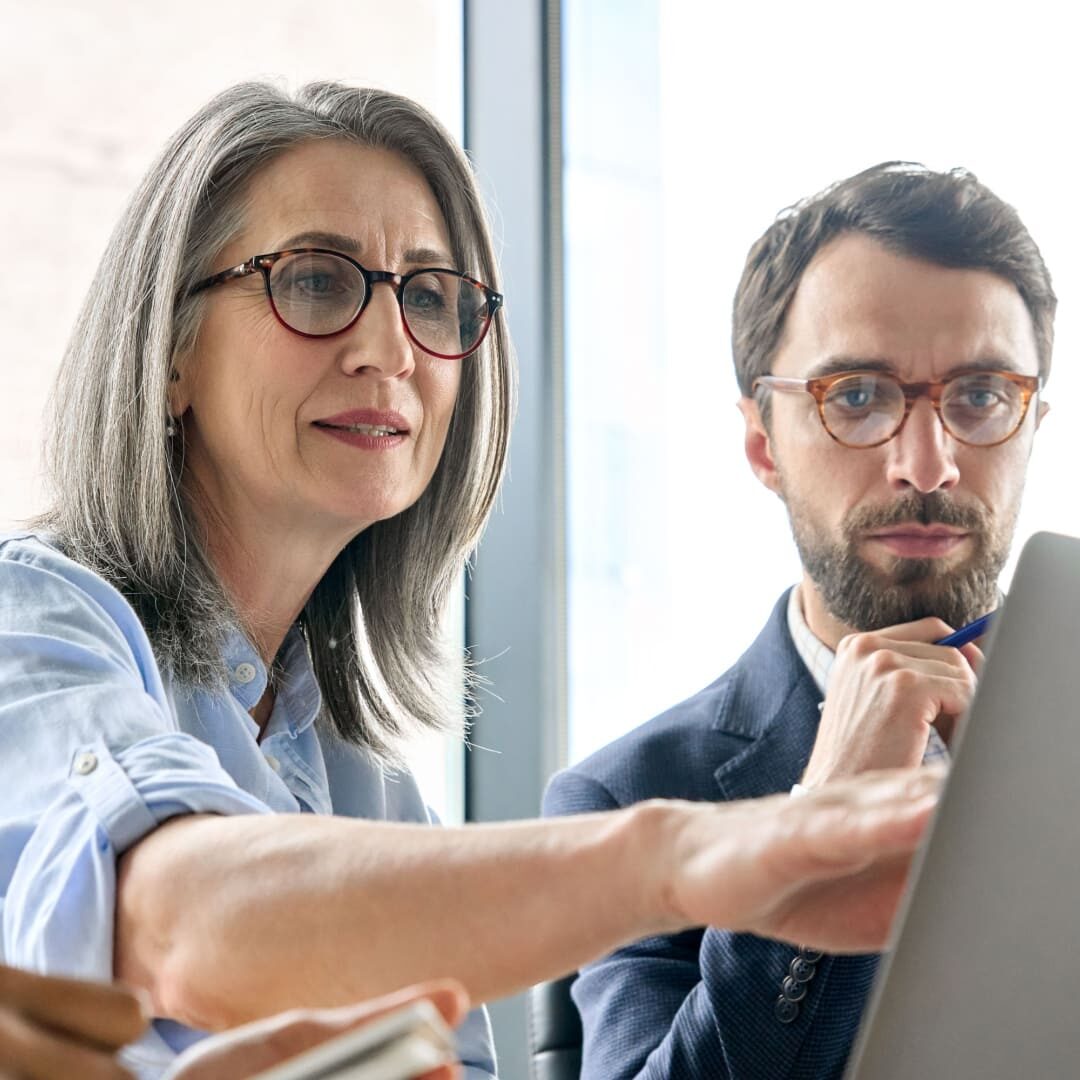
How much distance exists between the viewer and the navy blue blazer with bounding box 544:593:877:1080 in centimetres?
145

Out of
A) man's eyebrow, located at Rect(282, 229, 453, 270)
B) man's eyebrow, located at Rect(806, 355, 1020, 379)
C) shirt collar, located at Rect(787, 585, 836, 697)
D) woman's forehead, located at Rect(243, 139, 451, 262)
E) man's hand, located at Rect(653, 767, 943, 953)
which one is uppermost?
woman's forehead, located at Rect(243, 139, 451, 262)

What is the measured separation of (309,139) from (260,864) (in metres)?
1.01

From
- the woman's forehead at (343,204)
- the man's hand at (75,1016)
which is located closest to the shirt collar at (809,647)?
the woman's forehead at (343,204)

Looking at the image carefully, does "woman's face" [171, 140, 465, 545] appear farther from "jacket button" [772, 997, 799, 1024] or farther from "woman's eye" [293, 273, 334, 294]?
"jacket button" [772, 997, 799, 1024]

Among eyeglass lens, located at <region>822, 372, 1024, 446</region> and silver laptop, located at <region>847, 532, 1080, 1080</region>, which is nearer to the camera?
silver laptop, located at <region>847, 532, 1080, 1080</region>

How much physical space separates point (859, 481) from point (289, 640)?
2.64 feet

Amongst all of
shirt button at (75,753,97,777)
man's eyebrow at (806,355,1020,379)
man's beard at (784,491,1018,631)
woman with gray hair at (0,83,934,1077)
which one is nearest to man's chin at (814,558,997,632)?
man's beard at (784,491,1018,631)

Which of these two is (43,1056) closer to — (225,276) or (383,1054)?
(383,1054)

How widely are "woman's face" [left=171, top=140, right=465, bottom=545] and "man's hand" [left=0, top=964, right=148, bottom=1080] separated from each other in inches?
39.3

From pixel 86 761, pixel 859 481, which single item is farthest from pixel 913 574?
pixel 86 761

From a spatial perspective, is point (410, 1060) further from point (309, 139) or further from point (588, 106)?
point (588, 106)

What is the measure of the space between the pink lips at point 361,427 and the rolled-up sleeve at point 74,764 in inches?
14.9

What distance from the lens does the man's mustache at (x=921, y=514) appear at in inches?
74.0

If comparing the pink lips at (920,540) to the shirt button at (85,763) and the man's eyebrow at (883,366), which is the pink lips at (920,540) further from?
the shirt button at (85,763)
